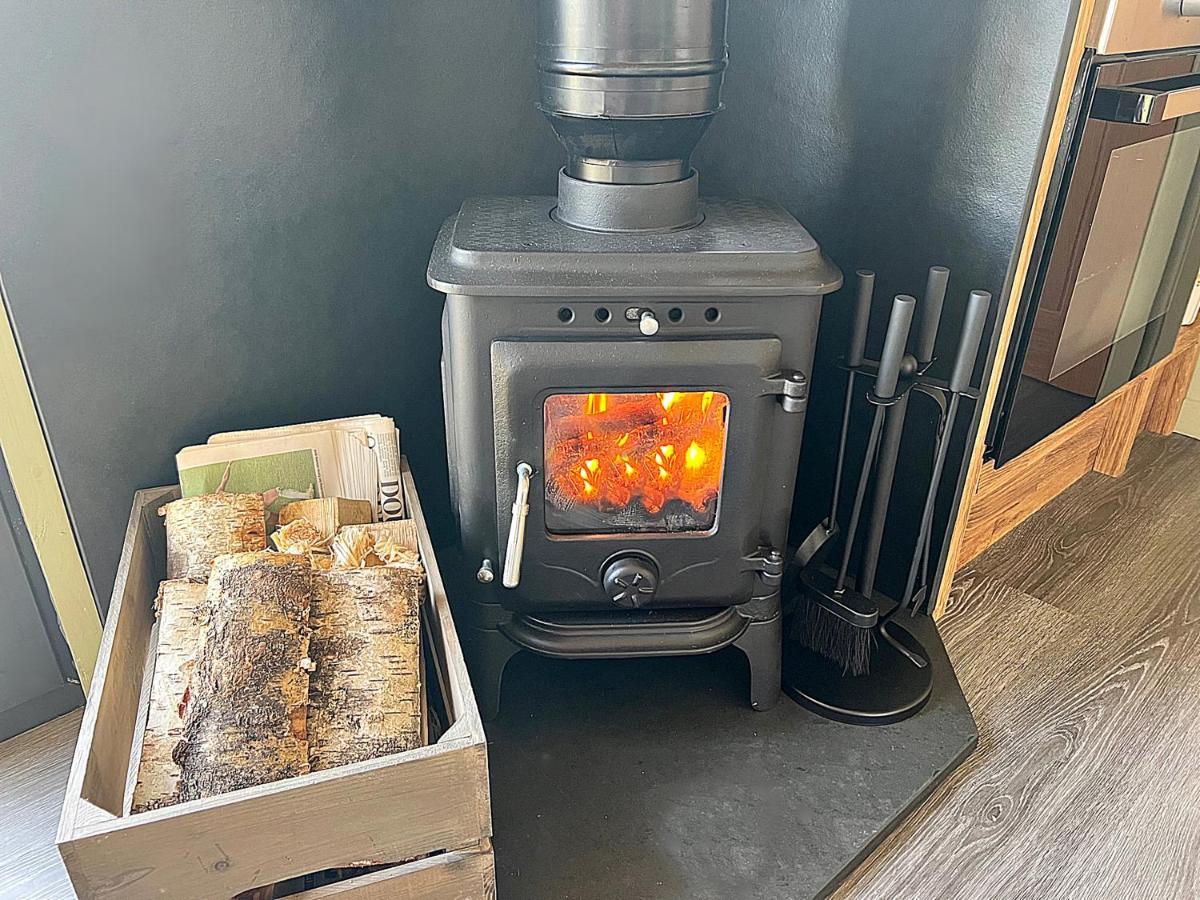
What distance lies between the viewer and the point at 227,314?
1359 mm

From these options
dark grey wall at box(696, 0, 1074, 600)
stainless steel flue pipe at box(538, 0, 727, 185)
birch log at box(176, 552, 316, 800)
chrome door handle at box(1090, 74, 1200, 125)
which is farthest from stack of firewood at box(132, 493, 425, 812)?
chrome door handle at box(1090, 74, 1200, 125)

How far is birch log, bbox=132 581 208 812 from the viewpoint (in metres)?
1.01

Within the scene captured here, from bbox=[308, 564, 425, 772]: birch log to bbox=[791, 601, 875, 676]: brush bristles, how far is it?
64 centimetres

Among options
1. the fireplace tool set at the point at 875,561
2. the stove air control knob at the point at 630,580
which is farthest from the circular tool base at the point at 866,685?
the stove air control knob at the point at 630,580

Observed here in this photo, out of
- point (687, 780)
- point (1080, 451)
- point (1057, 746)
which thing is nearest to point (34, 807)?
point (687, 780)

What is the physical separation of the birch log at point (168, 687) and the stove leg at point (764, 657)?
73 cm

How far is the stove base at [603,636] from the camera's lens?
132 cm

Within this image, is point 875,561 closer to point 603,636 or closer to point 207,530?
point 603,636

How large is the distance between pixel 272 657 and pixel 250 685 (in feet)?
0.12

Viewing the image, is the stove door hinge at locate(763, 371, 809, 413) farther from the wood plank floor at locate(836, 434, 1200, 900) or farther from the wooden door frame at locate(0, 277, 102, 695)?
the wooden door frame at locate(0, 277, 102, 695)

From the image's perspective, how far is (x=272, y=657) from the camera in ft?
3.41

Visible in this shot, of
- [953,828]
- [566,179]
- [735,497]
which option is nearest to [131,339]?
[566,179]

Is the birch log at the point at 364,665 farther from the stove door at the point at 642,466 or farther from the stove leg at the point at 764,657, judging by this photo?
the stove leg at the point at 764,657

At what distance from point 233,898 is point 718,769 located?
654 mm
